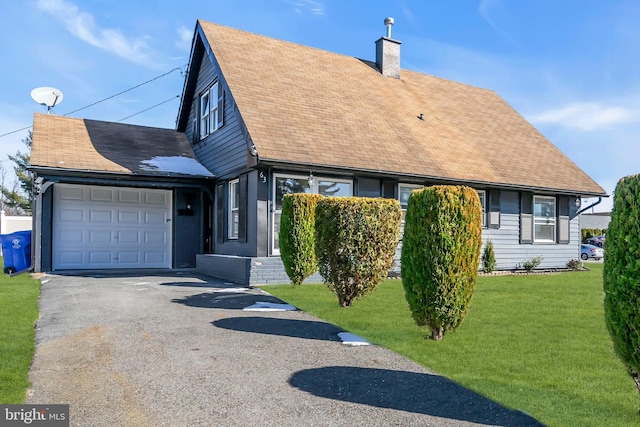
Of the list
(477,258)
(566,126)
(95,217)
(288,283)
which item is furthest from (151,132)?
(566,126)

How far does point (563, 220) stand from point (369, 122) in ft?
26.7

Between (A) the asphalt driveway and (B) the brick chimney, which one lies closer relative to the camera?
(A) the asphalt driveway

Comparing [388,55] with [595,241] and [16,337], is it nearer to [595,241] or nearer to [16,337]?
[16,337]

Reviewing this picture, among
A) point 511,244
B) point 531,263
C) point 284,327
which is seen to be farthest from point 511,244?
point 284,327

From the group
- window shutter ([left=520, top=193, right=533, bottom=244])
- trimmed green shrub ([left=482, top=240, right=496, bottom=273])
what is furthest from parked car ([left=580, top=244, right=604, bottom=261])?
trimmed green shrub ([left=482, top=240, right=496, bottom=273])

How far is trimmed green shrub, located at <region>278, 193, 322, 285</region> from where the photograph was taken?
9344 millimetres

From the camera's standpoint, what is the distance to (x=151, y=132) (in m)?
16.0

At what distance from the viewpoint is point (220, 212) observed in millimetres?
13086

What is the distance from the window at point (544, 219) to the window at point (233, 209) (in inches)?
397

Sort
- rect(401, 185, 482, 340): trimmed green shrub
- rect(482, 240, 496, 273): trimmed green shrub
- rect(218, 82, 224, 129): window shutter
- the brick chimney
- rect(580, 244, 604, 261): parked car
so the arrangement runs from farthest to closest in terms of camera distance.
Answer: rect(580, 244, 604, 261): parked car, the brick chimney, rect(482, 240, 496, 273): trimmed green shrub, rect(218, 82, 224, 129): window shutter, rect(401, 185, 482, 340): trimmed green shrub

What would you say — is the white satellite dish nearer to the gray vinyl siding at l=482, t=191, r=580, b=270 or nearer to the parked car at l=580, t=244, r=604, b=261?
the gray vinyl siding at l=482, t=191, r=580, b=270

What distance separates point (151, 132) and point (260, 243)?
25.9 ft

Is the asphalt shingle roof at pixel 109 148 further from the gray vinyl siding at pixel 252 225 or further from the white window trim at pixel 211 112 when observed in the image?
the gray vinyl siding at pixel 252 225

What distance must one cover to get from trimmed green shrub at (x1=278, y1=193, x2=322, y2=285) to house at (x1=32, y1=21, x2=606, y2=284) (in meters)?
1.01
